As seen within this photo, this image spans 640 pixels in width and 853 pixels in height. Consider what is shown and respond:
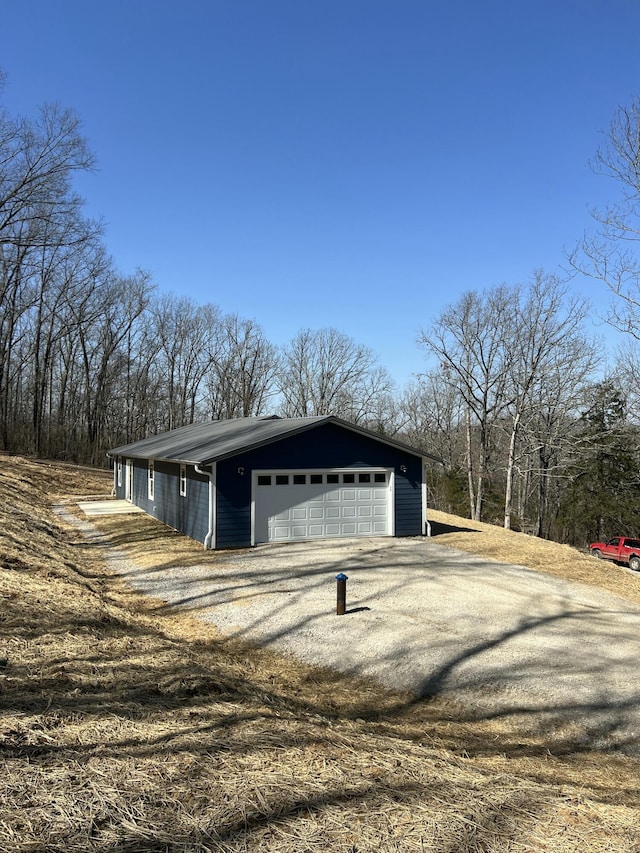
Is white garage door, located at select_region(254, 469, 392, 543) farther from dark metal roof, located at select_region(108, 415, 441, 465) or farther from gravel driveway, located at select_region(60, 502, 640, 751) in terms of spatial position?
gravel driveway, located at select_region(60, 502, 640, 751)

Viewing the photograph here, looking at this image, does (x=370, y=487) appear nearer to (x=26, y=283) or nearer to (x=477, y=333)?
(x=477, y=333)

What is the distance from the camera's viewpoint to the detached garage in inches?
567

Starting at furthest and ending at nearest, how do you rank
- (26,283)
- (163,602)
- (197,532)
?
(26,283) → (197,532) → (163,602)

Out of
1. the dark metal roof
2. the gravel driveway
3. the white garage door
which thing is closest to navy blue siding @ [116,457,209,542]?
the dark metal roof

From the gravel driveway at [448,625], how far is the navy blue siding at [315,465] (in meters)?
1.04

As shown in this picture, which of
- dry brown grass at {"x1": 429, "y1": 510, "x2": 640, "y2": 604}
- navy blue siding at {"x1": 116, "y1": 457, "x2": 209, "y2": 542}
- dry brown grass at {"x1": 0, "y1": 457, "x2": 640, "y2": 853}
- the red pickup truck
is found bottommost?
the red pickup truck

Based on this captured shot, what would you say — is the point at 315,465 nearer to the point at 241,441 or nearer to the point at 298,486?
the point at 298,486

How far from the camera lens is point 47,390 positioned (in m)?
45.6

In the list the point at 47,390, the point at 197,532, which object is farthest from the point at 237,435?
the point at 47,390

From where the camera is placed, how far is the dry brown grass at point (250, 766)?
2.70 m

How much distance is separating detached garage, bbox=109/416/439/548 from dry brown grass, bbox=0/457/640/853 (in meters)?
7.74

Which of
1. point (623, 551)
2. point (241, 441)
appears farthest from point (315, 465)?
point (623, 551)

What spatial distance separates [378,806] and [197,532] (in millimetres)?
12879

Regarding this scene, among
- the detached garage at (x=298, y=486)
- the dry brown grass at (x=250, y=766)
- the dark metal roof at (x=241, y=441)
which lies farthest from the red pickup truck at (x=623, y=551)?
the dry brown grass at (x=250, y=766)
